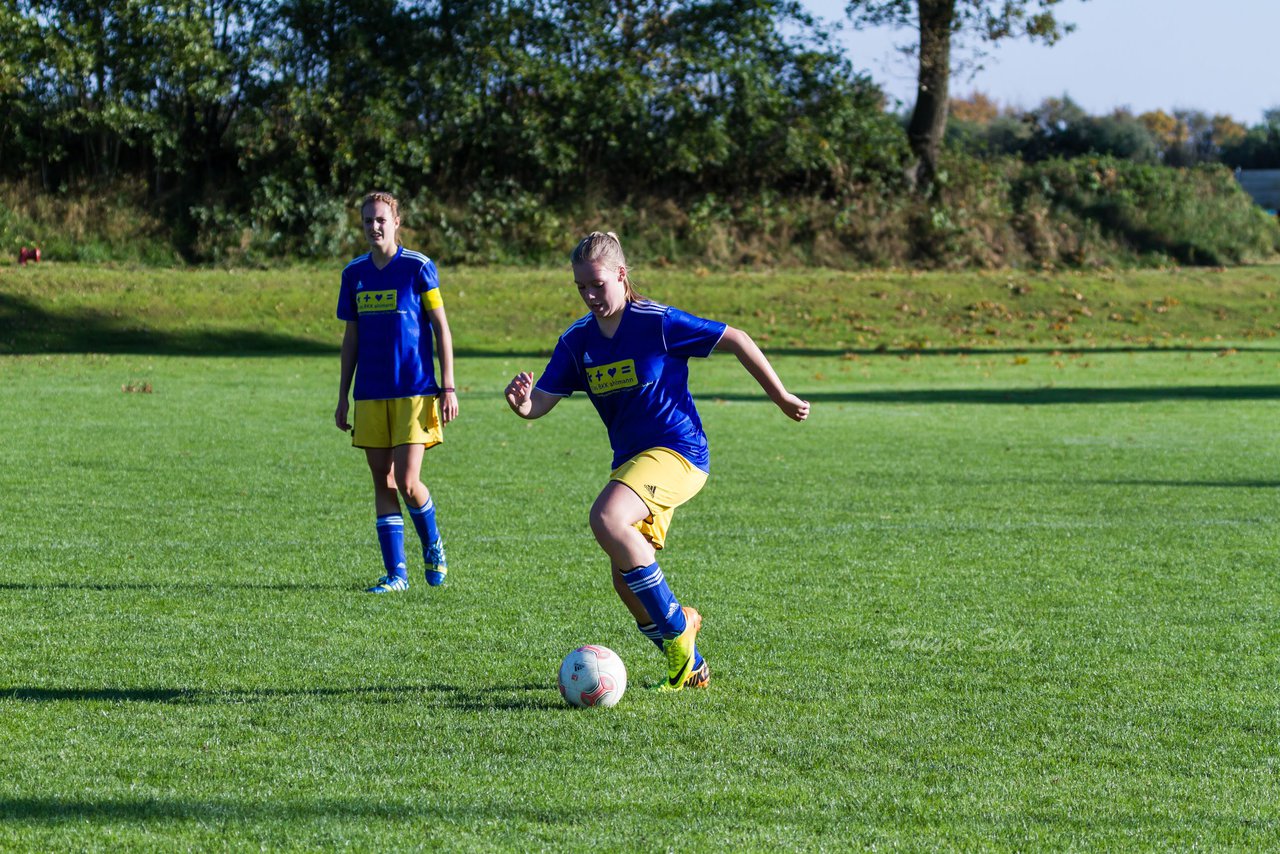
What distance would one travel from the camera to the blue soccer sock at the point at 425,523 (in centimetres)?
726

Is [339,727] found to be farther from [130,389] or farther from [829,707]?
[130,389]

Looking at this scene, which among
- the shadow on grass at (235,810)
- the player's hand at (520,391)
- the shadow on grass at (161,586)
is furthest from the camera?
the shadow on grass at (161,586)

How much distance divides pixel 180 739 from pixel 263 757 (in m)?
0.36

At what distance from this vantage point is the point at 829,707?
5.06 metres

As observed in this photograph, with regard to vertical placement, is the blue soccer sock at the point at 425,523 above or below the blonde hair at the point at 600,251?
below

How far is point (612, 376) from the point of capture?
5.41 meters

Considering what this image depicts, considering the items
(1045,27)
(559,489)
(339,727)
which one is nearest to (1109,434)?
(559,489)

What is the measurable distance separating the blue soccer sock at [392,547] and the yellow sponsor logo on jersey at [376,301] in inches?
43.2

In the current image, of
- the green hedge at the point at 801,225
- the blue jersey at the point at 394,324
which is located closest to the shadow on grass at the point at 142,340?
the green hedge at the point at 801,225

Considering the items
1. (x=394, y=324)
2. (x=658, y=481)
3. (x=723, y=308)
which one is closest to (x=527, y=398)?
(x=658, y=481)

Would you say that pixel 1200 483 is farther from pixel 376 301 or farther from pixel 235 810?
pixel 235 810

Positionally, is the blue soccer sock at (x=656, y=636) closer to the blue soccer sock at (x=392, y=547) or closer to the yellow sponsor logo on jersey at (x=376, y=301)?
the blue soccer sock at (x=392, y=547)

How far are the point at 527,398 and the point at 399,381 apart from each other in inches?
85.0

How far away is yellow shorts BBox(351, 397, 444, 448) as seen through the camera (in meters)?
7.30
